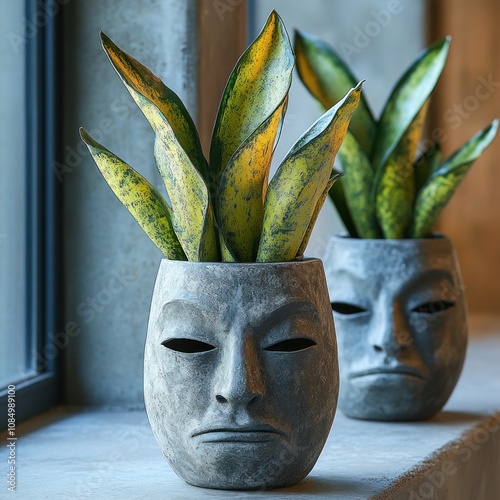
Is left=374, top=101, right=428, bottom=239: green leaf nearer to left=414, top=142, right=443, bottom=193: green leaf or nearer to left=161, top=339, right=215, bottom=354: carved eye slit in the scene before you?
left=414, top=142, right=443, bottom=193: green leaf

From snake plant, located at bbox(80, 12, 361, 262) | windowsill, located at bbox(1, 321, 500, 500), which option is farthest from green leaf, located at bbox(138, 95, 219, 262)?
windowsill, located at bbox(1, 321, 500, 500)

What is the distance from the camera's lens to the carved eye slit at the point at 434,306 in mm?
1589

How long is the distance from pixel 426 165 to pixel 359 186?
16 centimetres

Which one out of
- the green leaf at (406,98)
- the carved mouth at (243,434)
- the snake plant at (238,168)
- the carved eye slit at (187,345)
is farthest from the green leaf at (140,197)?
the green leaf at (406,98)

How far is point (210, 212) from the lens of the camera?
3.80ft

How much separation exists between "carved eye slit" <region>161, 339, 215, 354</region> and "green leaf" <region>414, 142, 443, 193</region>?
0.66 meters

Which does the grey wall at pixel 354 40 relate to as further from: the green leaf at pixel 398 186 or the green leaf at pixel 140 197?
the green leaf at pixel 140 197

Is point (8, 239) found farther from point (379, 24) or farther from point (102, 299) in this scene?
point (379, 24)

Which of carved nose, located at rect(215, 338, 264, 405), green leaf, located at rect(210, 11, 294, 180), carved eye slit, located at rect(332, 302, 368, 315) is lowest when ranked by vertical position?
carved nose, located at rect(215, 338, 264, 405)

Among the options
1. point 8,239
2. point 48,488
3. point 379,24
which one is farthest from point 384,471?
point 379,24

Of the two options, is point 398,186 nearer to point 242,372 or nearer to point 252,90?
point 252,90

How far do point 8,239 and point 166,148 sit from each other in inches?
20.7

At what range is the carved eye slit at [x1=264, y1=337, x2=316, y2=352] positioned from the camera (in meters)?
1.17

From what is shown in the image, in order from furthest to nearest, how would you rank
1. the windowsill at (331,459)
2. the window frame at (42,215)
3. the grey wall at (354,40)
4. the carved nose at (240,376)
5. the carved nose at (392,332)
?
the grey wall at (354,40), the window frame at (42,215), the carved nose at (392,332), the windowsill at (331,459), the carved nose at (240,376)
